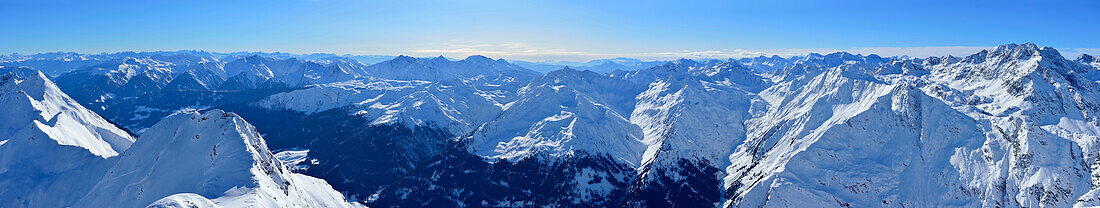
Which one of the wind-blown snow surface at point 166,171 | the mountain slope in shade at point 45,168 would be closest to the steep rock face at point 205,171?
the wind-blown snow surface at point 166,171

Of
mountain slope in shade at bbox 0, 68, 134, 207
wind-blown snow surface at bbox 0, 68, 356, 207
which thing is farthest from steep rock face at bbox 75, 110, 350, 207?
mountain slope in shade at bbox 0, 68, 134, 207

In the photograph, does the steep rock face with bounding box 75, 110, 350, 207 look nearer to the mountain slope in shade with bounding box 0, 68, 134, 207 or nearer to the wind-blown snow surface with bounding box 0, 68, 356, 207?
the wind-blown snow surface with bounding box 0, 68, 356, 207

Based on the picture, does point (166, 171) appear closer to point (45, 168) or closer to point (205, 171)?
point (205, 171)

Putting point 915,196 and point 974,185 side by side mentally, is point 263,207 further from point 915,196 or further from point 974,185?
point 974,185

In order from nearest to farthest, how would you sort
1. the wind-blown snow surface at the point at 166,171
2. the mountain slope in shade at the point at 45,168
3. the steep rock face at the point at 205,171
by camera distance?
the steep rock face at the point at 205,171 < the wind-blown snow surface at the point at 166,171 < the mountain slope in shade at the point at 45,168

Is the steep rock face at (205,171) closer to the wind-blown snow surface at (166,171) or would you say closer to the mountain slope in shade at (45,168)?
the wind-blown snow surface at (166,171)

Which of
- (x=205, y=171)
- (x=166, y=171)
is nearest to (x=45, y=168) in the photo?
(x=166, y=171)

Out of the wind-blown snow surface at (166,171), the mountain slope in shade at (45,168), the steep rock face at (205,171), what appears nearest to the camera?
the steep rock face at (205,171)
